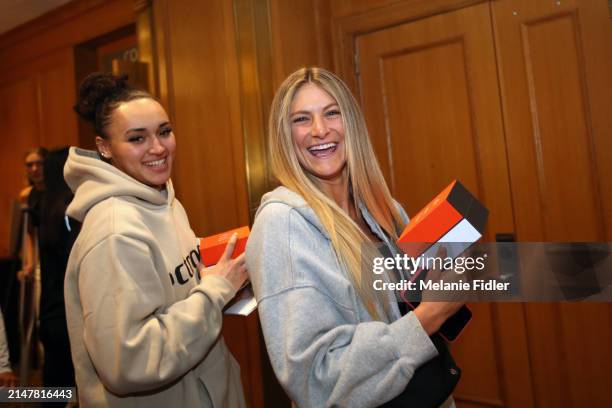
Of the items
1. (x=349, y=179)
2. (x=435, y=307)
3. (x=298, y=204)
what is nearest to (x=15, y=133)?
(x=349, y=179)

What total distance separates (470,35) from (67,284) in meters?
1.95

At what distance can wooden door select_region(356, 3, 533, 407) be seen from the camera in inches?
88.2

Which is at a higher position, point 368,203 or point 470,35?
point 470,35

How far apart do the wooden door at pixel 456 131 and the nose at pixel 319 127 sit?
51.9 inches

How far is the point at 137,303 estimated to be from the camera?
1.12 metres

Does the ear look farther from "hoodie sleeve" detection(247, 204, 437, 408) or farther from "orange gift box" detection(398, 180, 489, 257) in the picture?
"orange gift box" detection(398, 180, 489, 257)

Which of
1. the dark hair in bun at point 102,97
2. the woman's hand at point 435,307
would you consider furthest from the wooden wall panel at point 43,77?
the woman's hand at point 435,307

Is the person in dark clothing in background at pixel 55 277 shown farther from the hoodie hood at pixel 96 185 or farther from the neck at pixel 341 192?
the neck at pixel 341 192

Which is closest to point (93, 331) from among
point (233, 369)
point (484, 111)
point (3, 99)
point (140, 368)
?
point (140, 368)

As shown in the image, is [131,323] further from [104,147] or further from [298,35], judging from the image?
[298,35]

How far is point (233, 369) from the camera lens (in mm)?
1500

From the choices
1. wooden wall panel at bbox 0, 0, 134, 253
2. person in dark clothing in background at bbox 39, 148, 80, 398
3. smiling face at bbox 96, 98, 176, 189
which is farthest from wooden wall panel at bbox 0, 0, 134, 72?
smiling face at bbox 96, 98, 176, 189

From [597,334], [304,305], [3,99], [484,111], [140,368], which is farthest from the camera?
[3,99]

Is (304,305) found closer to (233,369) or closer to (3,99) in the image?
(233,369)
